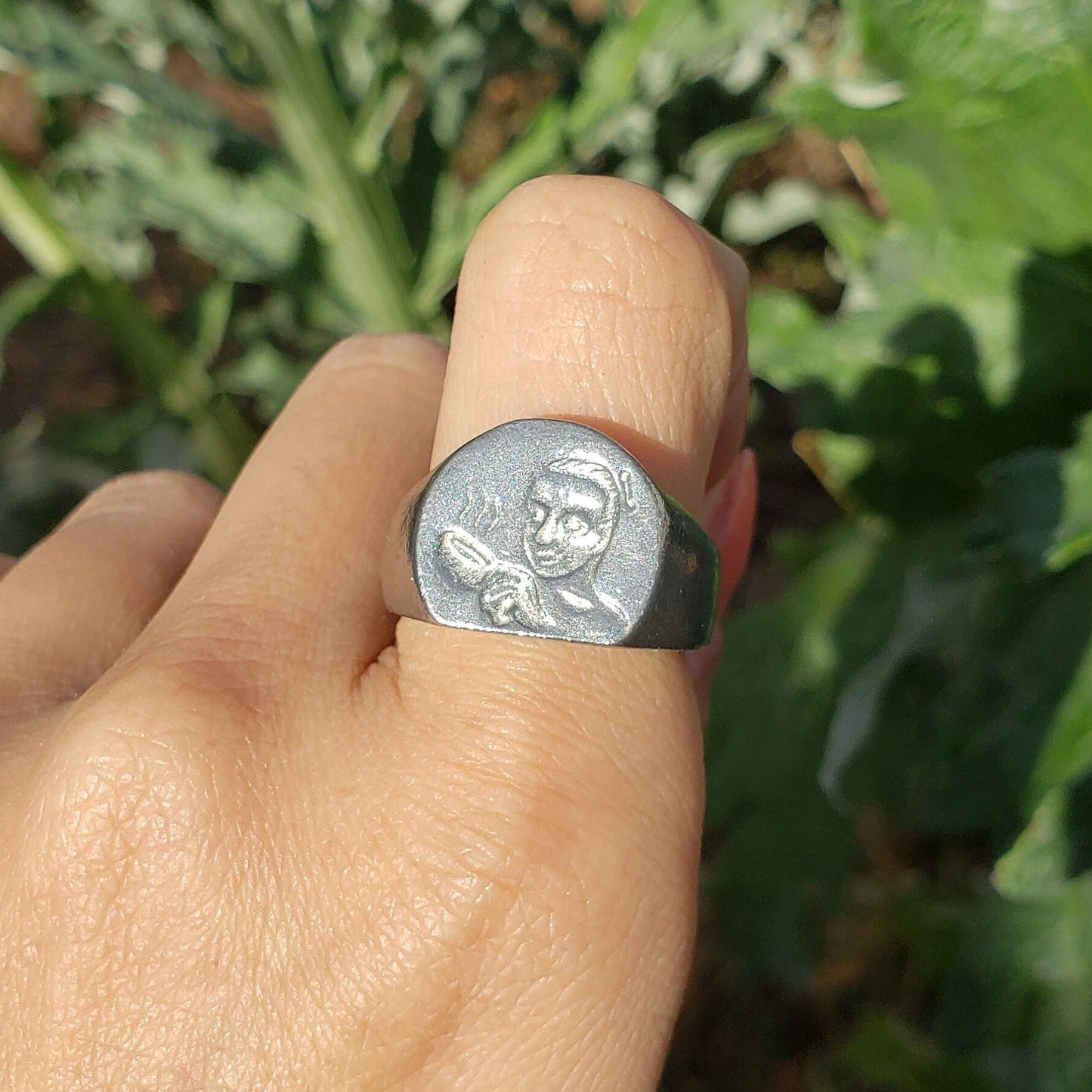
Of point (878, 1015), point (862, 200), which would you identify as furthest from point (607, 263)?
point (862, 200)

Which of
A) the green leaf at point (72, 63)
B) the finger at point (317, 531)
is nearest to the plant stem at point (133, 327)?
the green leaf at point (72, 63)

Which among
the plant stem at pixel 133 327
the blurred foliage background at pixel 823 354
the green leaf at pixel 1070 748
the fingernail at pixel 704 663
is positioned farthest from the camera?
the plant stem at pixel 133 327

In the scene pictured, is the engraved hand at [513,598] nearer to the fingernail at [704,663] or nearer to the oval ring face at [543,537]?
the oval ring face at [543,537]

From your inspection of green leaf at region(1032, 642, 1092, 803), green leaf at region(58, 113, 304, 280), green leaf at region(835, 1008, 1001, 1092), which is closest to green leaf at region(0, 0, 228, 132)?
green leaf at region(58, 113, 304, 280)

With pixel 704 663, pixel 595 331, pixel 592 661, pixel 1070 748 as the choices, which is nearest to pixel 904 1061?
pixel 1070 748

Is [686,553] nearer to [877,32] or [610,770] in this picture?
[610,770]

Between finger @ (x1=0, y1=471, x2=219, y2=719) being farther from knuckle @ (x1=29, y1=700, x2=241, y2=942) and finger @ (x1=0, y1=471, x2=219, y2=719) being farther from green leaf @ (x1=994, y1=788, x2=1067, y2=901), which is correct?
green leaf @ (x1=994, y1=788, x2=1067, y2=901)

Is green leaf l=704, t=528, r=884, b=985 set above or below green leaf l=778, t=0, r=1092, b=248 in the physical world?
below
